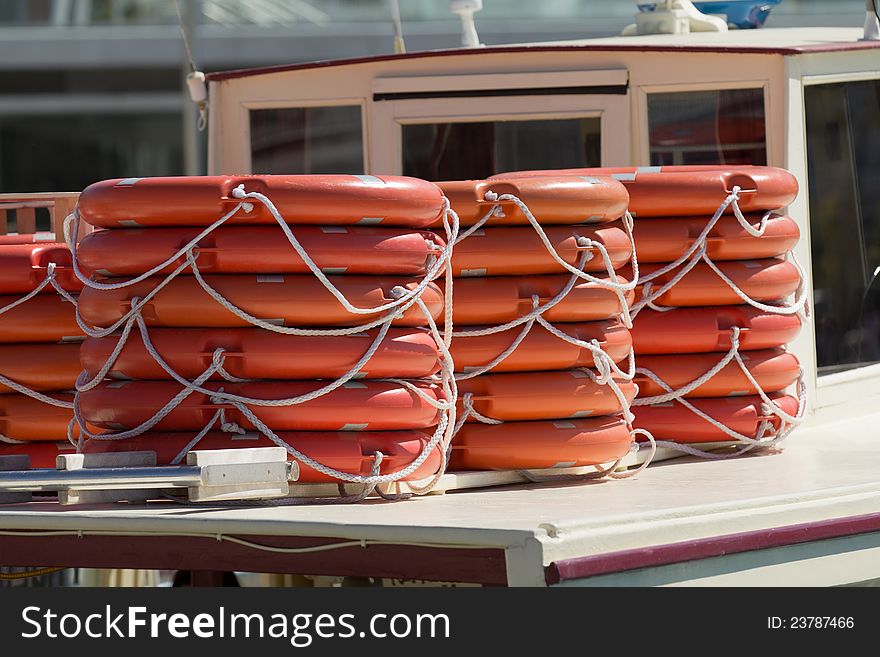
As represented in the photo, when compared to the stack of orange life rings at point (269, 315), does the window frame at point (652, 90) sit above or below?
above

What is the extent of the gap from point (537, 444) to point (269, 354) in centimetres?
83

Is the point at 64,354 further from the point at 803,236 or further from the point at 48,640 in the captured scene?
the point at 803,236

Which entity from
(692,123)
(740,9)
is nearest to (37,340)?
(692,123)

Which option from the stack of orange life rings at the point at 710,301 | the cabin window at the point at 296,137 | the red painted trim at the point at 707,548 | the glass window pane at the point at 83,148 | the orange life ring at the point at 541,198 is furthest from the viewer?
the glass window pane at the point at 83,148

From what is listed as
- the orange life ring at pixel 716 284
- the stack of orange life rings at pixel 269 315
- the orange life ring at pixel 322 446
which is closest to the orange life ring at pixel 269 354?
the stack of orange life rings at pixel 269 315

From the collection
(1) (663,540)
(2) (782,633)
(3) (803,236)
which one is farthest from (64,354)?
(3) (803,236)

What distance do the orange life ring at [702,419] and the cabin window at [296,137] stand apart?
1838 mm

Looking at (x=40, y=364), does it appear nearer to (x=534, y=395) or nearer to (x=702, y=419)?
(x=534, y=395)

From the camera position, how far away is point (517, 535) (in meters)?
3.06

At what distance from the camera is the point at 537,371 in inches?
160

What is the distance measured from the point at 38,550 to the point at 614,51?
2.92 m

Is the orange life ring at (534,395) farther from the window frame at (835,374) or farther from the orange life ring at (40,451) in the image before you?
the window frame at (835,374)

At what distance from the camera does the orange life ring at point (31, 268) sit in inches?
169

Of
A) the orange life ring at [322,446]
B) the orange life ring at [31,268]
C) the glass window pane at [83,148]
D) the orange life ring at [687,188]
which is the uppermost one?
the glass window pane at [83,148]
